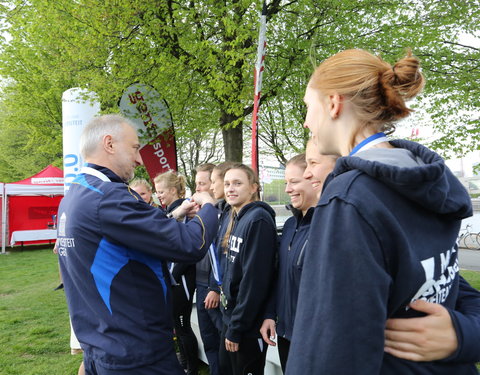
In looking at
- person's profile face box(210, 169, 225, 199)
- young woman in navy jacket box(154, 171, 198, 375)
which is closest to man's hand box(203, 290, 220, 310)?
young woman in navy jacket box(154, 171, 198, 375)

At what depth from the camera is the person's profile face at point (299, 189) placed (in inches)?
104

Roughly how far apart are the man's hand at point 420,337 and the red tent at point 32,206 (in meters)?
16.4

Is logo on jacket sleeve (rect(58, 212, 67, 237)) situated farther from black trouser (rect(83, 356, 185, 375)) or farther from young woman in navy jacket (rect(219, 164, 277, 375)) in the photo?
young woman in navy jacket (rect(219, 164, 277, 375))

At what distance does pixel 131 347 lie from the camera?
1.82m

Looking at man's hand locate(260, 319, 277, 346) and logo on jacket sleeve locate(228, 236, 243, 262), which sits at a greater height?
logo on jacket sleeve locate(228, 236, 243, 262)

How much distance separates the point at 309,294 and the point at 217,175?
316 cm

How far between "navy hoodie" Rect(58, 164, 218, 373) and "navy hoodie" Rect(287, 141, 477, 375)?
1120mm

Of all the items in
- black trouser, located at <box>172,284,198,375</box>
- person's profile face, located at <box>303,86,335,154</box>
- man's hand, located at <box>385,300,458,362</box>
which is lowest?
black trouser, located at <box>172,284,198,375</box>

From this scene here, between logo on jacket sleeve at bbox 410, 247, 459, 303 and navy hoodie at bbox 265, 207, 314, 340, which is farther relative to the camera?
navy hoodie at bbox 265, 207, 314, 340

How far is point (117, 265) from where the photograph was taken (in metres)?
1.86

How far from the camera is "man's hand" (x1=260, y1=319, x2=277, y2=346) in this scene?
2.58m

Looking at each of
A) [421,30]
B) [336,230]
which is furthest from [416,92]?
[421,30]

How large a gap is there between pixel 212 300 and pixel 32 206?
50.6 ft

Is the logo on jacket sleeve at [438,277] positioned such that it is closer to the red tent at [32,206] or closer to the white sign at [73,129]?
the white sign at [73,129]
